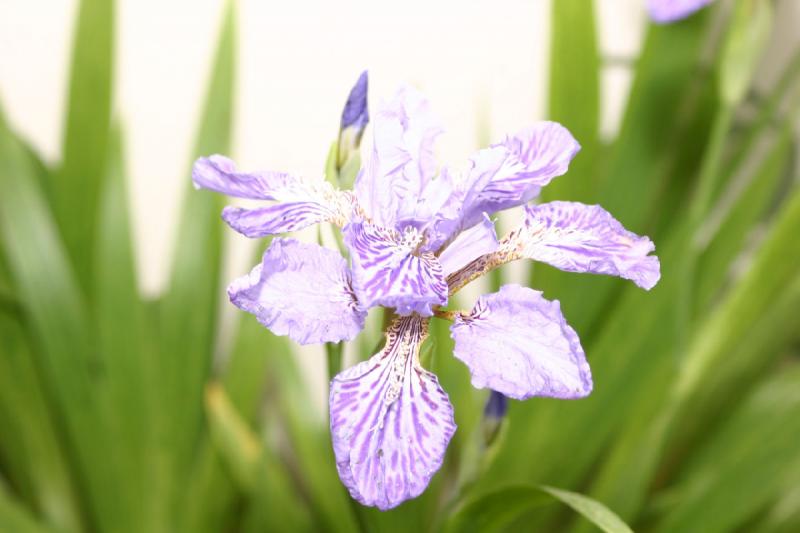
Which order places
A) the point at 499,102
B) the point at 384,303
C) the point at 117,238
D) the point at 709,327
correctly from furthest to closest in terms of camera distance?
the point at 499,102 → the point at 117,238 → the point at 709,327 → the point at 384,303

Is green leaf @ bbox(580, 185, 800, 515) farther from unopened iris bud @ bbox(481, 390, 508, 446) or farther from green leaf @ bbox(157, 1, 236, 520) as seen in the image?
green leaf @ bbox(157, 1, 236, 520)

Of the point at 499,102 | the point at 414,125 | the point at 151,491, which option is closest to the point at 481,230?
the point at 414,125

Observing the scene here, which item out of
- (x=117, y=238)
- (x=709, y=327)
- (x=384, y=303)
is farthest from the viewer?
(x=117, y=238)

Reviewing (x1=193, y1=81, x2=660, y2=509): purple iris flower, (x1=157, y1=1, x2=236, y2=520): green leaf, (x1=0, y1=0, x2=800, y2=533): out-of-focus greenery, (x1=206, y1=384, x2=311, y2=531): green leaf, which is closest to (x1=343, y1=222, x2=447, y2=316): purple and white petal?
(x1=193, y1=81, x2=660, y2=509): purple iris flower

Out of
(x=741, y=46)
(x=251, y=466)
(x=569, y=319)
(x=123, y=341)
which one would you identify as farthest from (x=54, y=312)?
(x=741, y=46)

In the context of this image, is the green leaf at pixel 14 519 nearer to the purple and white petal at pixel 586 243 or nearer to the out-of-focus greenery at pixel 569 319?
the out-of-focus greenery at pixel 569 319

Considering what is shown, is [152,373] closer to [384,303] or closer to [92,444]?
[92,444]

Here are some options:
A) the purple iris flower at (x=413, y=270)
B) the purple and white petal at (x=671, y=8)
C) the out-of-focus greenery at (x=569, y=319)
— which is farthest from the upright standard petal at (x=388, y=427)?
the purple and white petal at (x=671, y=8)
